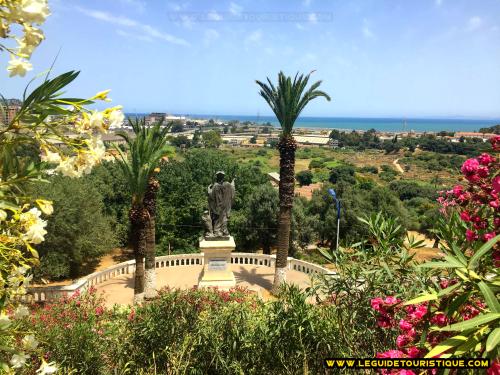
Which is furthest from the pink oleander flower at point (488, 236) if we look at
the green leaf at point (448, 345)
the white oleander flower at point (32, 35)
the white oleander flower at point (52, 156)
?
the white oleander flower at point (32, 35)

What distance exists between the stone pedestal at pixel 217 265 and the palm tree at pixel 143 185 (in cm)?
215

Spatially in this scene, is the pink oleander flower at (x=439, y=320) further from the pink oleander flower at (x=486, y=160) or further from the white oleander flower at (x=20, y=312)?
the white oleander flower at (x=20, y=312)

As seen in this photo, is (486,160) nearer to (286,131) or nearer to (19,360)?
(19,360)

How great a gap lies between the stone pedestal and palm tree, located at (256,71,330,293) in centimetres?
209

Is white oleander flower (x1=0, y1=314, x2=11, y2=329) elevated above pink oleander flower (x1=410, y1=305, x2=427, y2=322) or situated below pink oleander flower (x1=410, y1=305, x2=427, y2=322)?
above

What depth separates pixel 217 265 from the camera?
49.2 feet

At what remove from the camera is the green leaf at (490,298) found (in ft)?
6.52

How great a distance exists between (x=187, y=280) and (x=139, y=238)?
4.38 m

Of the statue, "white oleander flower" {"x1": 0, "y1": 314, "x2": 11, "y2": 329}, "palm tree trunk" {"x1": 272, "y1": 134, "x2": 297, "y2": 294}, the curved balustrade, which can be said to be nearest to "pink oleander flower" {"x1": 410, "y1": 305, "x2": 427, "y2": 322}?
"white oleander flower" {"x1": 0, "y1": 314, "x2": 11, "y2": 329}

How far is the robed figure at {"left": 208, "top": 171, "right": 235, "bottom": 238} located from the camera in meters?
15.2

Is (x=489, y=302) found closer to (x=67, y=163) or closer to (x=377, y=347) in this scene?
(x=67, y=163)

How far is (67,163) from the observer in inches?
80.5

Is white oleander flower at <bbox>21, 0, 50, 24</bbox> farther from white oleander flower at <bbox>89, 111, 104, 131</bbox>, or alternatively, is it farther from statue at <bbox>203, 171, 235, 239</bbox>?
statue at <bbox>203, 171, 235, 239</bbox>

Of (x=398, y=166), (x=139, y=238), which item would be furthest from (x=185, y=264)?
(x=398, y=166)
